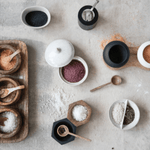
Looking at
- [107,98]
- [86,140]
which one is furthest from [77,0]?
[86,140]

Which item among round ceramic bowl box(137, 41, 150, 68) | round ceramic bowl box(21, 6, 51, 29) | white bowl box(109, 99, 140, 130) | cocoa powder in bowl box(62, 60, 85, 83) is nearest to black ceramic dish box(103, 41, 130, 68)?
round ceramic bowl box(137, 41, 150, 68)

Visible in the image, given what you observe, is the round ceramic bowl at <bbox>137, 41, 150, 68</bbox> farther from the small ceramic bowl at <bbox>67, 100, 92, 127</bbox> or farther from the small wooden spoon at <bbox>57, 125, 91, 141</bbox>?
the small wooden spoon at <bbox>57, 125, 91, 141</bbox>

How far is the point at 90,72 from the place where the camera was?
1.37 meters

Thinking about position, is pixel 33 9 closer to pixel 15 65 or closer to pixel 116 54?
pixel 15 65

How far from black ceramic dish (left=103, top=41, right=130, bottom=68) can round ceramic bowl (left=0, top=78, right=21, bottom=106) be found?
772mm

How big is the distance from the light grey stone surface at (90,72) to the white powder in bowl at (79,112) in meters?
0.10

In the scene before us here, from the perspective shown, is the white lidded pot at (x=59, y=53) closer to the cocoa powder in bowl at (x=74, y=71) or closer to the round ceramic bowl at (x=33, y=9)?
the cocoa powder in bowl at (x=74, y=71)

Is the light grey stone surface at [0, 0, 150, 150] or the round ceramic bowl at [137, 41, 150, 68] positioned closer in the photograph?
the round ceramic bowl at [137, 41, 150, 68]

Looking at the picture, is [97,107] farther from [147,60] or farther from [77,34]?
[77,34]

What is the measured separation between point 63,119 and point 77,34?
766 millimetres

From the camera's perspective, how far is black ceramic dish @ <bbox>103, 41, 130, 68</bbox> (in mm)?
1197

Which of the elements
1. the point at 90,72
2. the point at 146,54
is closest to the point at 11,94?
the point at 90,72

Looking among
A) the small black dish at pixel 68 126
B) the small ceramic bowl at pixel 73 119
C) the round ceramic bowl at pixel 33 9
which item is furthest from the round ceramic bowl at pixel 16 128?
the round ceramic bowl at pixel 33 9

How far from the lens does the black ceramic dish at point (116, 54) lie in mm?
1197
